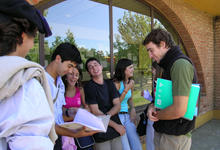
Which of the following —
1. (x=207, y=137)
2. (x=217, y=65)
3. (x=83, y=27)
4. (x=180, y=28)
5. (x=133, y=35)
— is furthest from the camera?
(x=217, y=65)

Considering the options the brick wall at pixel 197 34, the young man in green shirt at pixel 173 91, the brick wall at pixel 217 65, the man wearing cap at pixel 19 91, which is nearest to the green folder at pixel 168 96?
the young man in green shirt at pixel 173 91

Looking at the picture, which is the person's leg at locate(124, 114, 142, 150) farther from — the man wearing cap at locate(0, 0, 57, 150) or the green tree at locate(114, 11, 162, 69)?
the man wearing cap at locate(0, 0, 57, 150)

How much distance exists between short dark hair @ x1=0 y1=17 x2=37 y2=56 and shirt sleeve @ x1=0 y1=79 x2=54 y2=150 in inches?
7.6

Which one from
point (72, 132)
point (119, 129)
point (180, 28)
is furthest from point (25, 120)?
point (180, 28)

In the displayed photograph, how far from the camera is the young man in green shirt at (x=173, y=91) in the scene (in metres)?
1.63

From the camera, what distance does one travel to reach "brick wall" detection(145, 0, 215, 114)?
4.79 meters

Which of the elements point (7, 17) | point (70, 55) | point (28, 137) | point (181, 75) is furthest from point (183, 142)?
point (7, 17)

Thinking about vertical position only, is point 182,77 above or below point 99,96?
above

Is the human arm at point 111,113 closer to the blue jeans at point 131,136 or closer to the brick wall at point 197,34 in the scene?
the blue jeans at point 131,136

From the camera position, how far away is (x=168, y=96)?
1.79m

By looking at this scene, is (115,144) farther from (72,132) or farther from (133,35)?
(133,35)

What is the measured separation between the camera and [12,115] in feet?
2.43

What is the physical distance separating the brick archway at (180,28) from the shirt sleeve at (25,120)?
4.26 meters

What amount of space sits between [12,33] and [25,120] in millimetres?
387
